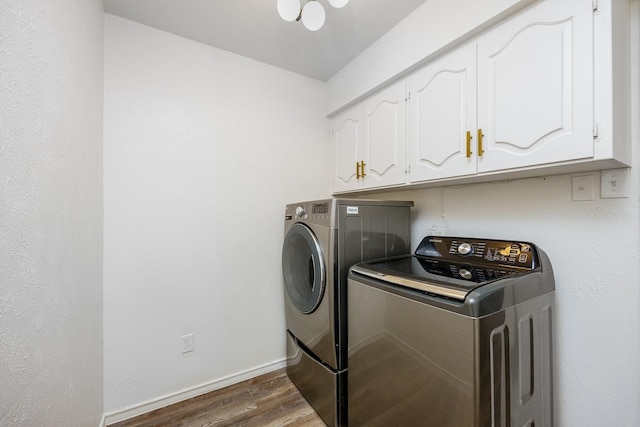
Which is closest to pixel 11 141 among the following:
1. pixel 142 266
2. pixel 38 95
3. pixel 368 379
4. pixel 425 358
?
pixel 38 95

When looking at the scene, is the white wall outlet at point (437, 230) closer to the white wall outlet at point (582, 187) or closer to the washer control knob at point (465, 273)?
the washer control knob at point (465, 273)

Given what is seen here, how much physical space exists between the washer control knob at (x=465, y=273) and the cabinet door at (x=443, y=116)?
0.48m

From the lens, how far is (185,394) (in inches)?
68.0

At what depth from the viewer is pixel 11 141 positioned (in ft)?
1.94

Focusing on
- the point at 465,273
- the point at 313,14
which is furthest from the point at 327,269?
the point at 313,14

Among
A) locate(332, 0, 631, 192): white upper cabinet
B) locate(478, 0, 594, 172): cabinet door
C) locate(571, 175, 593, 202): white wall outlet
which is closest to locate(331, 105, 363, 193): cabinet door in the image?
locate(332, 0, 631, 192): white upper cabinet

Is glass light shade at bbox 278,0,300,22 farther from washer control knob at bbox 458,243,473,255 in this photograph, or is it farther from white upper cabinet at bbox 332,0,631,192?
washer control knob at bbox 458,243,473,255

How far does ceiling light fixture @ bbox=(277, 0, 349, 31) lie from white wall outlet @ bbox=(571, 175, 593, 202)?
135cm

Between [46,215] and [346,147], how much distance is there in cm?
184

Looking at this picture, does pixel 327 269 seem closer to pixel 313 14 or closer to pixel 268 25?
pixel 313 14

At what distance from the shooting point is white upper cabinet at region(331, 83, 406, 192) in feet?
5.45

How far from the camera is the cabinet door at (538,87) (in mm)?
917

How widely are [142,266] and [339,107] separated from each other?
1.87m

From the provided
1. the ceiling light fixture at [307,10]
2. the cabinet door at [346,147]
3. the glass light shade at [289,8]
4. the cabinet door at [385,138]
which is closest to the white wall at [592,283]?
the cabinet door at [385,138]
